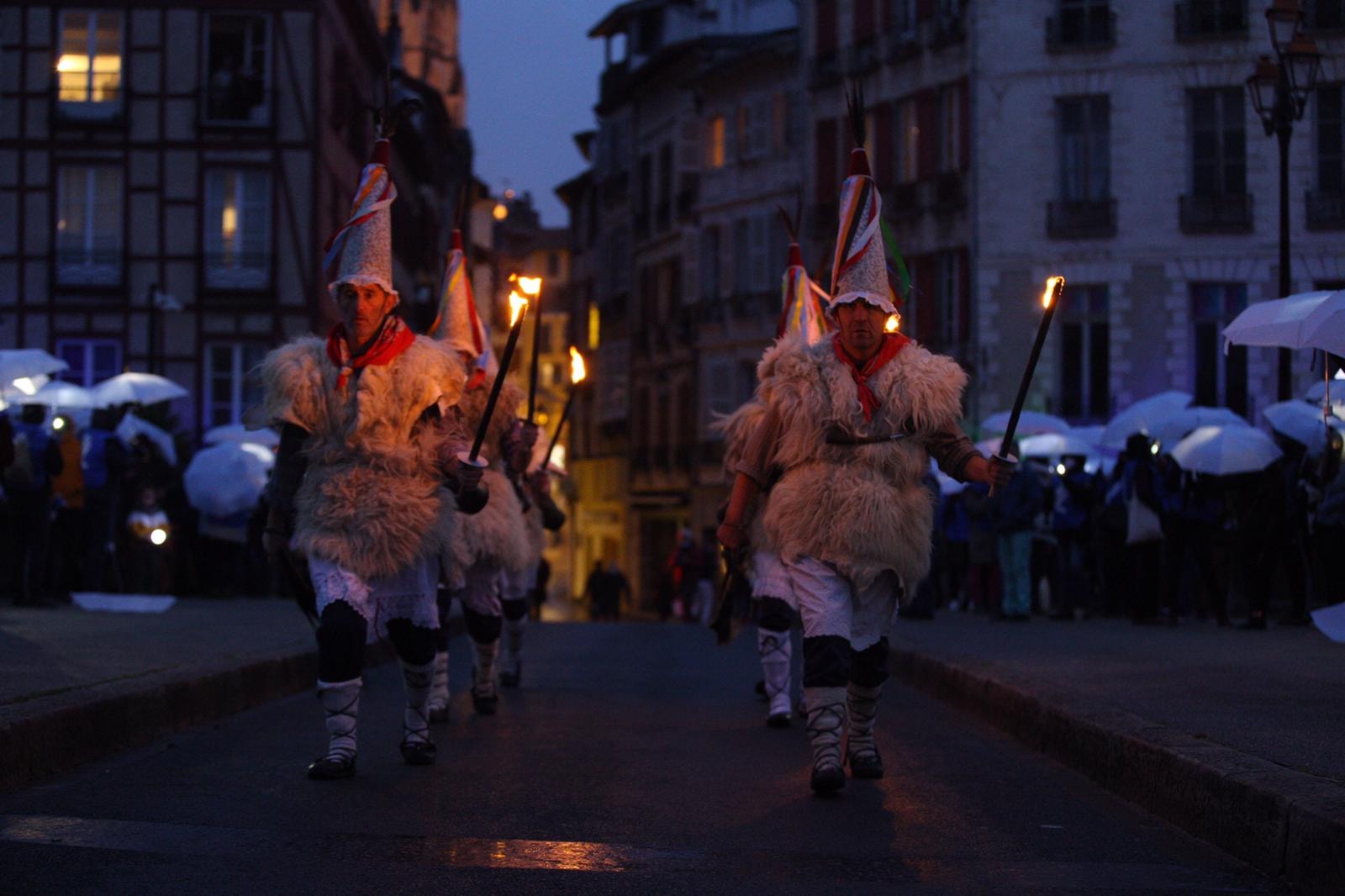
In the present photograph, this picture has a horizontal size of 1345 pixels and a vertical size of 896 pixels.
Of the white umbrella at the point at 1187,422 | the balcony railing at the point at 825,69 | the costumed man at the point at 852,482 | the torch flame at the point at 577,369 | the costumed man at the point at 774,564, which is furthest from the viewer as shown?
the balcony railing at the point at 825,69

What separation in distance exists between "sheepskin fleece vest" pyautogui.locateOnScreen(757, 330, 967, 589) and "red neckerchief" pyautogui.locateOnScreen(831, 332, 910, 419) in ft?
0.08

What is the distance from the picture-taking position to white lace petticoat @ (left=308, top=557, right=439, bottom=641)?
8.60m

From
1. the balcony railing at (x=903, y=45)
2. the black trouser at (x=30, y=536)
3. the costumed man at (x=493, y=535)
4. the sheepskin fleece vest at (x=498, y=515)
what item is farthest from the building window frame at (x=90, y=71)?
the sheepskin fleece vest at (x=498, y=515)

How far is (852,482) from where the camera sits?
8523 millimetres

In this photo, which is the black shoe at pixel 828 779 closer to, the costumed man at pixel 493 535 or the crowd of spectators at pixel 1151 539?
the costumed man at pixel 493 535

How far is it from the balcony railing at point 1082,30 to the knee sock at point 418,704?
36.8m

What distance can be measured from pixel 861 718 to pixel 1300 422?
11.7m

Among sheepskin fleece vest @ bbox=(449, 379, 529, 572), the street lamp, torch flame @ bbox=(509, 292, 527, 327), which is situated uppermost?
the street lamp

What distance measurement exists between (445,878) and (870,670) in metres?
3.03

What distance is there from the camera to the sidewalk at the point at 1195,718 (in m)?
6.48

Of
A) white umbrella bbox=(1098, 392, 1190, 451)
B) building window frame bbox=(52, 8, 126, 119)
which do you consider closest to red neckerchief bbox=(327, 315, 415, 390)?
white umbrella bbox=(1098, 392, 1190, 451)

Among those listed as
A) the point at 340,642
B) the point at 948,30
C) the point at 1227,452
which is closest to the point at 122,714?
the point at 340,642

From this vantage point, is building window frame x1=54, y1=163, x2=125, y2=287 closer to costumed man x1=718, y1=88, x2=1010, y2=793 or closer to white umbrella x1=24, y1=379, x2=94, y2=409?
white umbrella x1=24, y1=379, x2=94, y2=409

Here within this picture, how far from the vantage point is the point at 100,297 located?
42.7m
